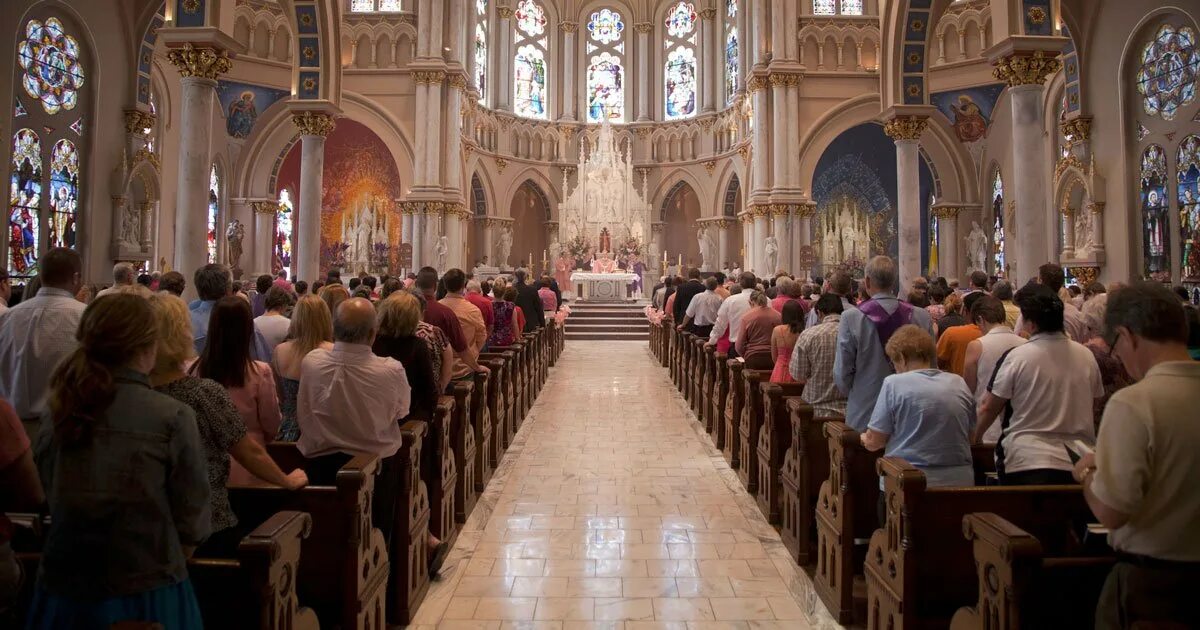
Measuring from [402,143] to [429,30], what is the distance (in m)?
3.63

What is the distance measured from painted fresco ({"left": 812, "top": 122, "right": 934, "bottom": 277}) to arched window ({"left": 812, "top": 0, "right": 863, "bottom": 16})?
3974mm

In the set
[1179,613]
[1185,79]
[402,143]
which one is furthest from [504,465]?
[402,143]

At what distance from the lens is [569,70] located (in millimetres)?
34719

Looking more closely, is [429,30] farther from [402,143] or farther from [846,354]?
[846,354]

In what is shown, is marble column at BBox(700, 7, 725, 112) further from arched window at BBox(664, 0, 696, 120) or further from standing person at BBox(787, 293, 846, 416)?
standing person at BBox(787, 293, 846, 416)

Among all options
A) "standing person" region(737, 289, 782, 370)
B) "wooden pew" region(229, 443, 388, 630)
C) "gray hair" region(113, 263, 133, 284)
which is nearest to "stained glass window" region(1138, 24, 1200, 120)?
"standing person" region(737, 289, 782, 370)

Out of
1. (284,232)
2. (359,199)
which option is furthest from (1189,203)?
(284,232)

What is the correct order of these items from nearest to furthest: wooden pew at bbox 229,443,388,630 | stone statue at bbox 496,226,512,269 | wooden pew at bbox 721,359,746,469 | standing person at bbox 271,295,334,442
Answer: wooden pew at bbox 229,443,388,630, standing person at bbox 271,295,334,442, wooden pew at bbox 721,359,746,469, stone statue at bbox 496,226,512,269

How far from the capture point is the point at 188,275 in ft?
37.8

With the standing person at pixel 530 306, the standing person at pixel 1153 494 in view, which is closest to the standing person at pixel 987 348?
the standing person at pixel 1153 494

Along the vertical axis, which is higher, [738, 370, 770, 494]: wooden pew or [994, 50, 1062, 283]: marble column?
[994, 50, 1062, 283]: marble column

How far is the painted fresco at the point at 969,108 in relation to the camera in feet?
77.8

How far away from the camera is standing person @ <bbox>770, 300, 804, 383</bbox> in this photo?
674 centimetres

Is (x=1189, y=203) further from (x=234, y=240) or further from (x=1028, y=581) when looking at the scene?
(x=234, y=240)
